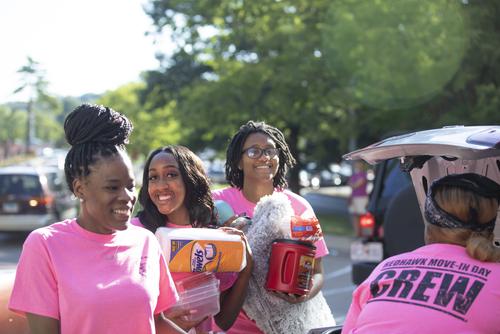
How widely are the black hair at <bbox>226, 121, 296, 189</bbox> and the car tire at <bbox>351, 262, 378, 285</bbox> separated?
364 centimetres

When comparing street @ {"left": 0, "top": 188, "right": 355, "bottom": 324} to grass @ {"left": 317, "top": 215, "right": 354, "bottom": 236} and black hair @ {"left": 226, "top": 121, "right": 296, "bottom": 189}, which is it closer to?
grass @ {"left": 317, "top": 215, "right": 354, "bottom": 236}

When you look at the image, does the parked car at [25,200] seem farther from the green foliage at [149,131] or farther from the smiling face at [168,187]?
the green foliage at [149,131]

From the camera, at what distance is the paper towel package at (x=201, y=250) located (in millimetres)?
2824

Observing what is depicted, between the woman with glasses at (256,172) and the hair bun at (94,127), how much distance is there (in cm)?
113

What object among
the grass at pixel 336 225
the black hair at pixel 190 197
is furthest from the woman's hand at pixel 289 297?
the grass at pixel 336 225

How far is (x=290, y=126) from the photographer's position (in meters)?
23.1

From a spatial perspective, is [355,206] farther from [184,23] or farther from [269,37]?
[184,23]

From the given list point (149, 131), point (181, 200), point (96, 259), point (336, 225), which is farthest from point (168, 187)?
point (149, 131)

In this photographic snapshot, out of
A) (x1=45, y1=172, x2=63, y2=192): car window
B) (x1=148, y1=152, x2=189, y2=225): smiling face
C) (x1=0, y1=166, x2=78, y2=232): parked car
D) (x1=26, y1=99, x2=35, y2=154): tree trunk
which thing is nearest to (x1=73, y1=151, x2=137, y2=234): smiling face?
(x1=148, y1=152, x2=189, y2=225): smiling face

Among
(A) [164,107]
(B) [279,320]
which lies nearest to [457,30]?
(B) [279,320]

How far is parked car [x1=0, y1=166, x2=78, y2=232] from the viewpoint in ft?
47.2

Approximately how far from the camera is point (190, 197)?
3.27 meters

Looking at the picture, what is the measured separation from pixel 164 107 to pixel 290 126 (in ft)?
40.5

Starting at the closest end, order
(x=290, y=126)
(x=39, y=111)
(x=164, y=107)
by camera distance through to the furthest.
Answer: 1. (x=290, y=126)
2. (x=164, y=107)
3. (x=39, y=111)
